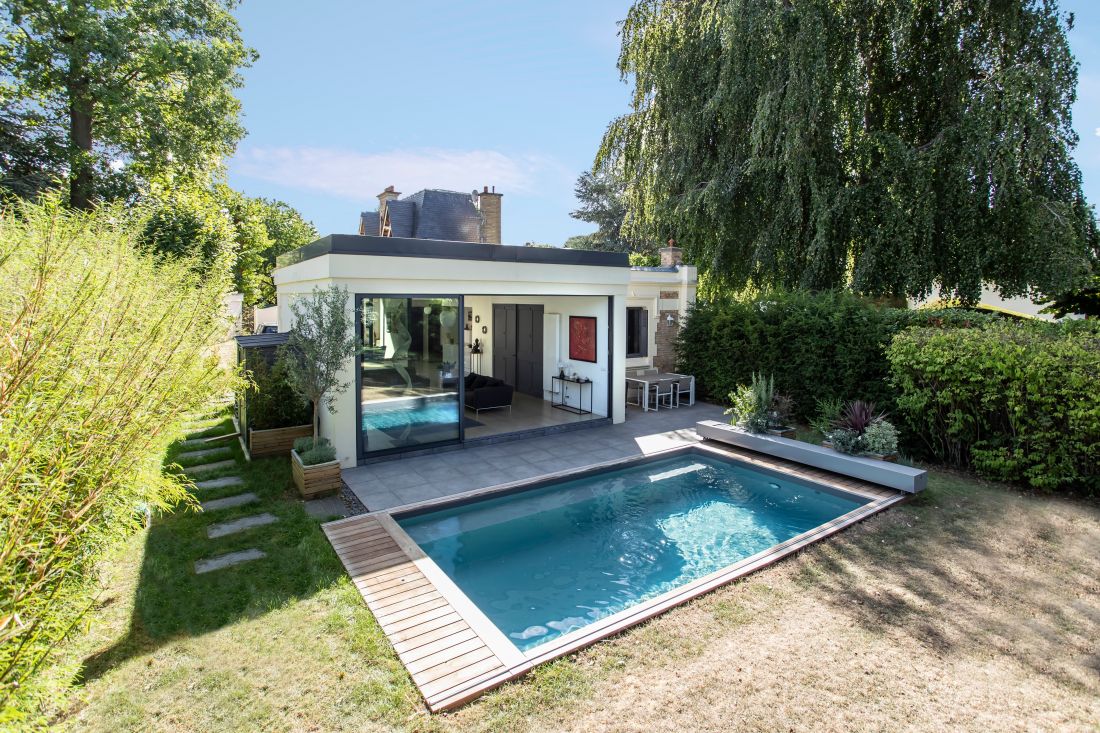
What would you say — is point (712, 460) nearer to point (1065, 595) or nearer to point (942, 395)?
point (942, 395)

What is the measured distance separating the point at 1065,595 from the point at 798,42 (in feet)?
39.8

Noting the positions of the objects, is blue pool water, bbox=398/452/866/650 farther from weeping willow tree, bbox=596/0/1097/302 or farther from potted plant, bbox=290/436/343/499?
weeping willow tree, bbox=596/0/1097/302

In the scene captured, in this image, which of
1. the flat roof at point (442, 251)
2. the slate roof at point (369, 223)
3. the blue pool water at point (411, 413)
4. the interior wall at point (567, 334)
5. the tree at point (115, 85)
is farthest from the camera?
the slate roof at point (369, 223)

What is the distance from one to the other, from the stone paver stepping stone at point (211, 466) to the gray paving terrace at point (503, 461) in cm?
206

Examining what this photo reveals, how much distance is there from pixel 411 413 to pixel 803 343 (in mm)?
7941

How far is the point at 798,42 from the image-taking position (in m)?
12.7

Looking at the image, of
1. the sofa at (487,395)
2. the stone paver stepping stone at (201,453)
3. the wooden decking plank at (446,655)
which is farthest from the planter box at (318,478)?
the sofa at (487,395)

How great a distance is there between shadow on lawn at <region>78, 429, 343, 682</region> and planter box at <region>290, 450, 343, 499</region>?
0.24 m

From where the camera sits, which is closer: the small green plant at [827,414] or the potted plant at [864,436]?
the potted plant at [864,436]

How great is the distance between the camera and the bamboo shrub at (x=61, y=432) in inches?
91.4

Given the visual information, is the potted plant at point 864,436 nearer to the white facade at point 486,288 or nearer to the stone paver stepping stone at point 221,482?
the white facade at point 486,288

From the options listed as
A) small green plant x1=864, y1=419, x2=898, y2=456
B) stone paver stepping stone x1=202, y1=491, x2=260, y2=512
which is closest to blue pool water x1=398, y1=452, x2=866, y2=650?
small green plant x1=864, y1=419, x2=898, y2=456

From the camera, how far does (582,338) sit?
1212cm

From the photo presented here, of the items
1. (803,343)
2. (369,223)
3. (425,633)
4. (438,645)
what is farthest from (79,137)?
(803,343)
